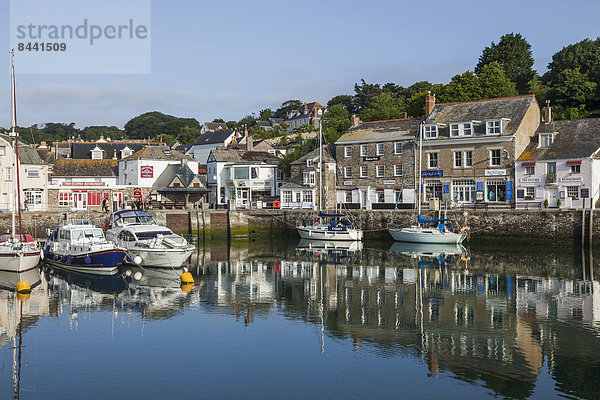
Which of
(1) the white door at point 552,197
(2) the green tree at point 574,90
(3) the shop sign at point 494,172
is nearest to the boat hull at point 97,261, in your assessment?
(3) the shop sign at point 494,172

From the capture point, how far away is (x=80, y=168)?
216 ft

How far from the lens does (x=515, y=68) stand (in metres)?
82.3

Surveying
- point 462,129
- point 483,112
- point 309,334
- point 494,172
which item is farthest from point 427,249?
point 309,334

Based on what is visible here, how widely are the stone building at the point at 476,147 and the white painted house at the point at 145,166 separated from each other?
3009 cm

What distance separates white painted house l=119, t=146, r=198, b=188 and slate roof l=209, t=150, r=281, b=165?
3.66 m

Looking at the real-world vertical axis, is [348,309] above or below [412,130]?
below

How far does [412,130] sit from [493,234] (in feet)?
53.0

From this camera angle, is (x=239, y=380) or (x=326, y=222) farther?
(x=326, y=222)

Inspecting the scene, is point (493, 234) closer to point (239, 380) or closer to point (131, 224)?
point (131, 224)

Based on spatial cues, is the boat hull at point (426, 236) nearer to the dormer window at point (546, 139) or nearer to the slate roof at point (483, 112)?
the slate roof at point (483, 112)

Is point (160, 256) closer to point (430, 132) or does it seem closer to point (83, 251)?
point (83, 251)

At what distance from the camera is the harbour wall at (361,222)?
45719 mm

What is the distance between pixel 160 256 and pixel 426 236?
22.8 meters

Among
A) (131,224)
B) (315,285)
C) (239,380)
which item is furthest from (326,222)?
(239,380)
